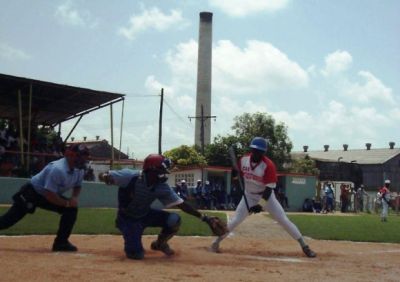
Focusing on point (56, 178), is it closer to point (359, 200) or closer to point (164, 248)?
point (164, 248)

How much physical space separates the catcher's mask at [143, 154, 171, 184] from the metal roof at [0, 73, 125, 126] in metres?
18.6

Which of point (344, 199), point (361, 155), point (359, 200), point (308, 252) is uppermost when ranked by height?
point (361, 155)

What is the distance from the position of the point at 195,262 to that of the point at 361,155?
8271cm

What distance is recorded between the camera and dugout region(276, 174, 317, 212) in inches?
1597

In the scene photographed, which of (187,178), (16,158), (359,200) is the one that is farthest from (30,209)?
(359,200)

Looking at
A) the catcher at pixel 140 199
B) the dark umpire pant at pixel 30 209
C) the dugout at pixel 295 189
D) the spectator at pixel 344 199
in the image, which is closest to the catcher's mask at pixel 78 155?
the catcher at pixel 140 199

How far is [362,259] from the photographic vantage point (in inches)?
352

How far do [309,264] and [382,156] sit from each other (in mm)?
78360

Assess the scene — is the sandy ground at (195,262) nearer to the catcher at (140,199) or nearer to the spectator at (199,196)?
the catcher at (140,199)

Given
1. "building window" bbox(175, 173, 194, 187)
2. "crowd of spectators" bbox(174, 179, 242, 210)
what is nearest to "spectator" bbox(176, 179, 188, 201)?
"crowd of spectators" bbox(174, 179, 242, 210)

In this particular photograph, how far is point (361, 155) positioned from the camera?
8656 cm

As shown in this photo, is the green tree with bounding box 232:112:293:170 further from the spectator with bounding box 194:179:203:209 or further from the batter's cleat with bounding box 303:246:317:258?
the batter's cleat with bounding box 303:246:317:258

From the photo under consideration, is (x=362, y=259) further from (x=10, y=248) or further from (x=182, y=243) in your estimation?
(x=10, y=248)

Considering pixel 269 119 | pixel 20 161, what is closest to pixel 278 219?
pixel 20 161
